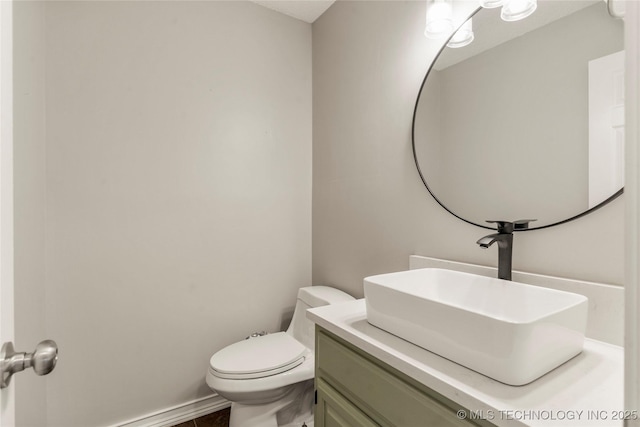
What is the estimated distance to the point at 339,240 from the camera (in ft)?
5.89

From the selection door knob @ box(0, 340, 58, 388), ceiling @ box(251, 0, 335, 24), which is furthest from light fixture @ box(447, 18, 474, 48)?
door knob @ box(0, 340, 58, 388)

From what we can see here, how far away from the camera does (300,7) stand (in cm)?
188

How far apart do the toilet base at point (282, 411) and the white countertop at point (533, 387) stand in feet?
2.96

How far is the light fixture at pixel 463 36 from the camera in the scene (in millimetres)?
1107

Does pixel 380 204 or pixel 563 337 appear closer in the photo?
pixel 563 337

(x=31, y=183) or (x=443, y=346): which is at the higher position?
(x=31, y=183)

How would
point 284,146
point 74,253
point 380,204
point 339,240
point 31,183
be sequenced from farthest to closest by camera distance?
point 284,146, point 339,240, point 380,204, point 74,253, point 31,183

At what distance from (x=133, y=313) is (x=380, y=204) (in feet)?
4.50

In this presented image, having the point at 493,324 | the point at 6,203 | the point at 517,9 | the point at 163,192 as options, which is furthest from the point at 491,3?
the point at 163,192

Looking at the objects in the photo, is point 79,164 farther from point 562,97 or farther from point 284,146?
point 562,97

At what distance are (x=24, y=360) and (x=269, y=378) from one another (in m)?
0.99

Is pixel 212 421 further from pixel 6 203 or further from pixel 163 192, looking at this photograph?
pixel 6 203

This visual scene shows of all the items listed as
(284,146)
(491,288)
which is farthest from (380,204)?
(284,146)

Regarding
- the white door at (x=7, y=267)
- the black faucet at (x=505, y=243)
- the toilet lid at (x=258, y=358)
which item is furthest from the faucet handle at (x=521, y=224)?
the white door at (x=7, y=267)
